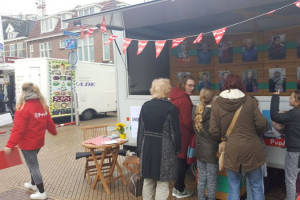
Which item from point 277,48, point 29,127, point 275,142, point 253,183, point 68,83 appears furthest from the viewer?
point 68,83

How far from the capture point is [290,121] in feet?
10.0

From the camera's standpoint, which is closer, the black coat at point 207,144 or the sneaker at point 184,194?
the black coat at point 207,144

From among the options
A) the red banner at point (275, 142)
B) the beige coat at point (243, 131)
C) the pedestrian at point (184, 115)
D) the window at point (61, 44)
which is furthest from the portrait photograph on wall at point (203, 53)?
the window at point (61, 44)

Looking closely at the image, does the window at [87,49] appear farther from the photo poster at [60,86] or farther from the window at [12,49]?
the photo poster at [60,86]

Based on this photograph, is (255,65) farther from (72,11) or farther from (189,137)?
(72,11)

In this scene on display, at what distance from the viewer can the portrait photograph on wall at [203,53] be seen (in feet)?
16.5

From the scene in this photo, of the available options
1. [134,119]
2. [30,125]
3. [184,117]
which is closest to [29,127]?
[30,125]

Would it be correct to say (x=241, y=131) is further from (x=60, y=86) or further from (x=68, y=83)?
(x=68, y=83)

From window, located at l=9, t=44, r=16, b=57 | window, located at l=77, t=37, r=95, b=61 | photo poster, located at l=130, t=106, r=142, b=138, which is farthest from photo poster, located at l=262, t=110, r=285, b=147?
window, located at l=9, t=44, r=16, b=57

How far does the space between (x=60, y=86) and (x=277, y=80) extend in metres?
8.63

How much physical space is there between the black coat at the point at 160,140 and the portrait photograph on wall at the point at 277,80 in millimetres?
1998

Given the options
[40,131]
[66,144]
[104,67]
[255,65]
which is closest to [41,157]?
[66,144]

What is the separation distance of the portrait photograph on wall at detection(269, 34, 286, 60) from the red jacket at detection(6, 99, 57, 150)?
11.4 feet

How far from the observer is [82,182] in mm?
4773
